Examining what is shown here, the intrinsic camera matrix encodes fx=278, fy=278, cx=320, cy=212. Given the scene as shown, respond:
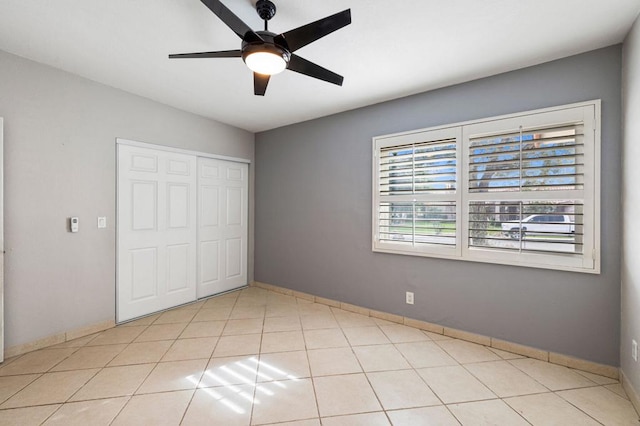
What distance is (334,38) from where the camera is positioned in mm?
2096

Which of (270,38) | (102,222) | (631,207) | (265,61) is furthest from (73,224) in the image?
(631,207)

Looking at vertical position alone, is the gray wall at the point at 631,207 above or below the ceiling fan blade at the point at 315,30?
below

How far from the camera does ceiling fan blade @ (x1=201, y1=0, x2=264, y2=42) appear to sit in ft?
4.65

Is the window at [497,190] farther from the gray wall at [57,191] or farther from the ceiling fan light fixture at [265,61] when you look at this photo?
the gray wall at [57,191]

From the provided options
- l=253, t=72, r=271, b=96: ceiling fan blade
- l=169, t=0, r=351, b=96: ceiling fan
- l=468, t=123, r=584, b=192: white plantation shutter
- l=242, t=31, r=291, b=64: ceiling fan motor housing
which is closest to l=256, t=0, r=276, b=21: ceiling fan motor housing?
l=169, t=0, r=351, b=96: ceiling fan

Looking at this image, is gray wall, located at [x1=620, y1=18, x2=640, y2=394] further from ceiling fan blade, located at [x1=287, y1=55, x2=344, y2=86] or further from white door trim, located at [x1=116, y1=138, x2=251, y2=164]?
white door trim, located at [x1=116, y1=138, x2=251, y2=164]

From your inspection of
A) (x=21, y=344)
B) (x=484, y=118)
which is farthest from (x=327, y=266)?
(x=21, y=344)

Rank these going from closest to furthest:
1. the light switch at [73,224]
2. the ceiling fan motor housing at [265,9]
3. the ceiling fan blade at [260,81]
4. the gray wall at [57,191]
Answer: the ceiling fan motor housing at [265,9]
the ceiling fan blade at [260,81]
the gray wall at [57,191]
the light switch at [73,224]

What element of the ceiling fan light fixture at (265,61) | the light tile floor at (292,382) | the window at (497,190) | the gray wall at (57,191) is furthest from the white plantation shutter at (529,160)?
the gray wall at (57,191)

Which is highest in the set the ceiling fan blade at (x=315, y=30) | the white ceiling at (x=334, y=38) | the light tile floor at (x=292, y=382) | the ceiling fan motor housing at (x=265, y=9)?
the white ceiling at (x=334, y=38)

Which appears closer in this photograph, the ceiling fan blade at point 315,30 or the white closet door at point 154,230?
the ceiling fan blade at point 315,30

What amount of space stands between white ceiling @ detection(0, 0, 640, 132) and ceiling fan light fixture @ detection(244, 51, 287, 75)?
1.22 feet

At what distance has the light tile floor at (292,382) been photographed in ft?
5.64

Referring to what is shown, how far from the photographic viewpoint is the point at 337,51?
89.0 inches
